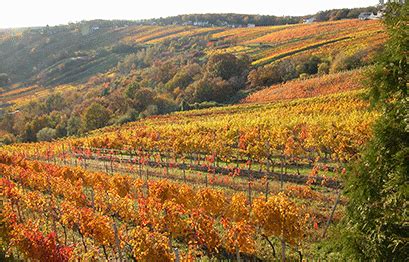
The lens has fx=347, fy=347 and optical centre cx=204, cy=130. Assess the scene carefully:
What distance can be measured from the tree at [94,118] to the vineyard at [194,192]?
62.2 feet

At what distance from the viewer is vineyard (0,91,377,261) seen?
Result: 12.7 meters

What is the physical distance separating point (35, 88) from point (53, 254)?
438 feet

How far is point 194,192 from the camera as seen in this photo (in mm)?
20609

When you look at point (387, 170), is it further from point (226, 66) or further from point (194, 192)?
point (226, 66)

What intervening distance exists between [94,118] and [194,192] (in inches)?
1827

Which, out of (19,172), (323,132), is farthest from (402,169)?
(19,172)

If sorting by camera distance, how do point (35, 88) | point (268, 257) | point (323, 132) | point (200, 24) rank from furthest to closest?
1. point (200, 24)
2. point (35, 88)
3. point (323, 132)
4. point (268, 257)

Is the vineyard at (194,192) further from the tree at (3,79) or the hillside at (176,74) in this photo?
the tree at (3,79)

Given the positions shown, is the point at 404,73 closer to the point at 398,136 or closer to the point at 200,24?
the point at 398,136

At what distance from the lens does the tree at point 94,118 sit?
203 feet

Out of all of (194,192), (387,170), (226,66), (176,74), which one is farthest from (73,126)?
(387,170)

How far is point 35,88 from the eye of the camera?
13075 cm

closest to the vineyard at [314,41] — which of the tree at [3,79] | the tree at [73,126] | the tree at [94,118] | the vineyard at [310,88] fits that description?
the vineyard at [310,88]

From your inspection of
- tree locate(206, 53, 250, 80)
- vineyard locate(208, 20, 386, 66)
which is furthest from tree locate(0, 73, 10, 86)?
tree locate(206, 53, 250, 80)
